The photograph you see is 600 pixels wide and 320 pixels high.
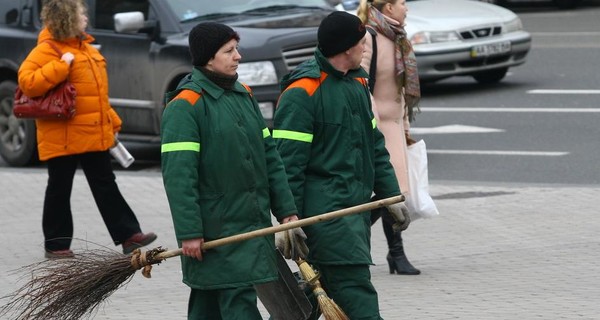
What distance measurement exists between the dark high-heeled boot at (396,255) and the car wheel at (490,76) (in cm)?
965

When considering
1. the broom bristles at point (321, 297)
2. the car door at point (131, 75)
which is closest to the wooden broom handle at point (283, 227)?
the broom bristles at point (321, 297)

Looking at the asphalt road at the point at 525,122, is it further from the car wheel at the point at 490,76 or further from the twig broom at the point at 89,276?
the twig broom at the point at 89,276

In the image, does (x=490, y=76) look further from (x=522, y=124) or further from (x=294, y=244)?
(x=294, y=244)

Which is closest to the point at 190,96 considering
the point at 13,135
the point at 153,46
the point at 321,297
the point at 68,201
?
the point at 321,297

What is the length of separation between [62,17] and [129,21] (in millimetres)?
3632

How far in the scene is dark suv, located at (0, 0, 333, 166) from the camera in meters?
12.6

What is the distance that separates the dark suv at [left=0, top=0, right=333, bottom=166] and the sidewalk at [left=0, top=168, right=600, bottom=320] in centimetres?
97

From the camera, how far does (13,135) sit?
1376 cm

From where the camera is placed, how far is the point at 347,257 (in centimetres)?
611

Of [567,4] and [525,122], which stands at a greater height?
[525,122]

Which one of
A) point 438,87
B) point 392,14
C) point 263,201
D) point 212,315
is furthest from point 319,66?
point 438,87

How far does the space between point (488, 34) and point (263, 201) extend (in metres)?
11.8

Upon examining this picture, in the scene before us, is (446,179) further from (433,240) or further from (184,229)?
(184,229)

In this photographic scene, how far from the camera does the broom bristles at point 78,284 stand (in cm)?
580
